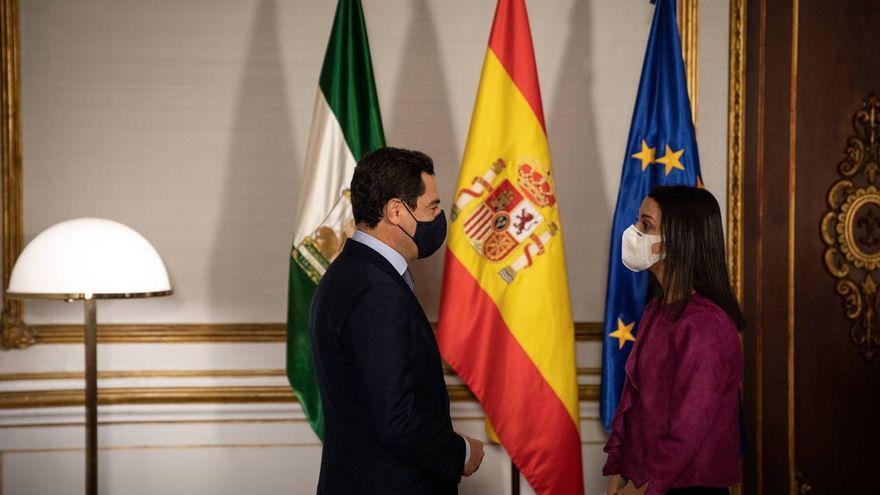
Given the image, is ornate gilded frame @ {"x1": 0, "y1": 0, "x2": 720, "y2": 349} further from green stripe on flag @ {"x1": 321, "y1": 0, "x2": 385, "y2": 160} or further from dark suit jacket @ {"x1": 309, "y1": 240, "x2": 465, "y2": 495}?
dark suit jacket @ {"x1": 309, "y1": 240, "x2": 465, "y2": 495}

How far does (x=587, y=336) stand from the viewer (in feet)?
9.93

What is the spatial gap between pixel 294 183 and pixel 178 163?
1.53 feet

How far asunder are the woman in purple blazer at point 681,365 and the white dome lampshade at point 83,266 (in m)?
1.52

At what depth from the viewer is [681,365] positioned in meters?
1.77

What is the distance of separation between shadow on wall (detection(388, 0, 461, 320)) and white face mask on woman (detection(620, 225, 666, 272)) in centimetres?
107

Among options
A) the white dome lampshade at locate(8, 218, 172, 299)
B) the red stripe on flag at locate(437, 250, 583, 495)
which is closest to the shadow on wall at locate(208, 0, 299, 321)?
the white dome lampshade at locate(8, 218, 172, 299)

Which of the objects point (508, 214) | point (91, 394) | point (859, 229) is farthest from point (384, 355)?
point (859, 229)

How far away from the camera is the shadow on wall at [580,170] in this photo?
304cm

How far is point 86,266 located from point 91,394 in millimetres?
535

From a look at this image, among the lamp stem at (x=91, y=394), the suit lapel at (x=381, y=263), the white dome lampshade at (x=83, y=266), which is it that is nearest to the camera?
the suit lapel at (x=381, y=263)

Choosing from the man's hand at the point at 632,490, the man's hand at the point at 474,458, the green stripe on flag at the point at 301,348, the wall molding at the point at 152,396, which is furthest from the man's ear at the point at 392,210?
the wall molding at the point at 152,396

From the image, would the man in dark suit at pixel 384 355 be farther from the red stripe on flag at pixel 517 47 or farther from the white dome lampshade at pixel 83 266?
the red stripe on flag at pixel 517 47

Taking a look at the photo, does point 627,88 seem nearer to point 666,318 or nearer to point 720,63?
point 720,63

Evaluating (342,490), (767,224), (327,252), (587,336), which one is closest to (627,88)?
(767,224)
